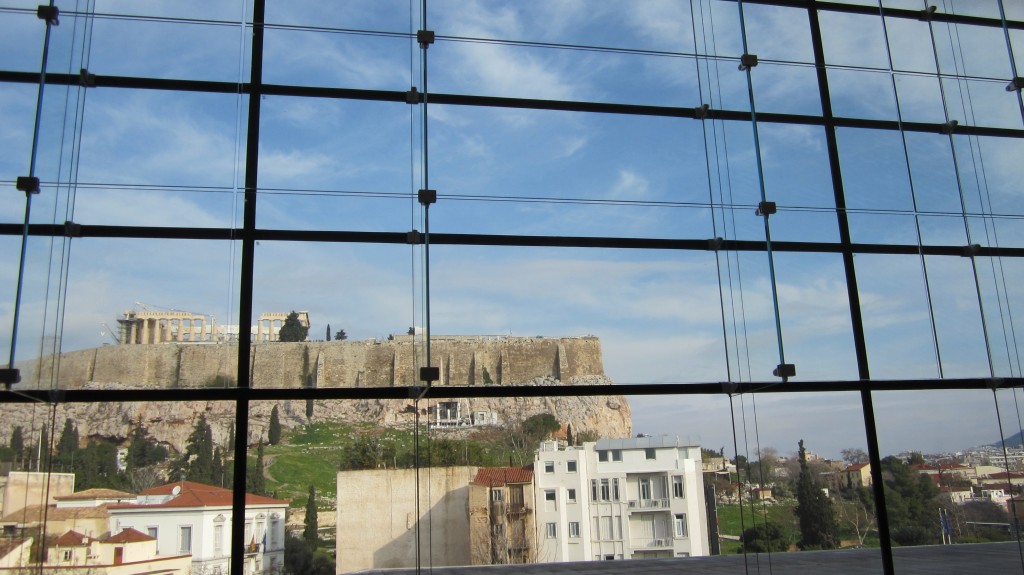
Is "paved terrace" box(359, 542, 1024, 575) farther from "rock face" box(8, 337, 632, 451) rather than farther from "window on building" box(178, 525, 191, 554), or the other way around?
"window on building" box(178, 525, 191, 554)

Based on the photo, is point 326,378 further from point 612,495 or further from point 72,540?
point 612,495

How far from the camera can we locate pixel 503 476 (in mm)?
4586

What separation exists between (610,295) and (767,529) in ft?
5.03

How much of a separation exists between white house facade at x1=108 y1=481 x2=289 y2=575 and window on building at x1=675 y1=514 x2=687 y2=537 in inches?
88.1

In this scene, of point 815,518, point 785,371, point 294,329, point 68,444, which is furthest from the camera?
point 815,518

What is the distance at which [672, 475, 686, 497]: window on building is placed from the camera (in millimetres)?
4676

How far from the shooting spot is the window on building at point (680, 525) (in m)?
4.73

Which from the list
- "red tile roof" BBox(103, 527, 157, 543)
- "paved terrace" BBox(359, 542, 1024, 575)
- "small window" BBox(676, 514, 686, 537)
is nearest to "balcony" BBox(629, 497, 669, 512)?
"small window" BBox(676, 514, 686, 537)

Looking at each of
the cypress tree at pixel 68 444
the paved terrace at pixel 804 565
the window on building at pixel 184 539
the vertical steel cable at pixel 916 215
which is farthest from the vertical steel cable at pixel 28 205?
the vertical steel cable at pixel 916 215

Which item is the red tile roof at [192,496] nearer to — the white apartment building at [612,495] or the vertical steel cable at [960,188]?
the white apartment building at [612,495]

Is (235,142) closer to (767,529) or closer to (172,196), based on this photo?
(172,196)

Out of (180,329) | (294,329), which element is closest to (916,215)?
(294,329)

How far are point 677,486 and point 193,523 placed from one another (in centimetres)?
252

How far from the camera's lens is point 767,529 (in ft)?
15.0
